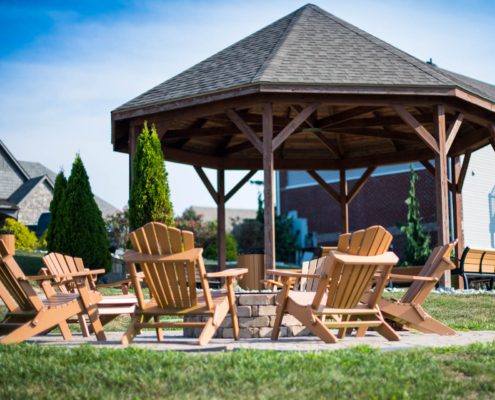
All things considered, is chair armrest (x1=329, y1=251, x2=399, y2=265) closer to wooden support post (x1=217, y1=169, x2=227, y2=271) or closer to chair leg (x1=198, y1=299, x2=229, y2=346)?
chair leg (x1=198, y1=299, x2=229, y2=346)

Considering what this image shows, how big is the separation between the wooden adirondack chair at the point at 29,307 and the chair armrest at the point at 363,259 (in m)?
2.28

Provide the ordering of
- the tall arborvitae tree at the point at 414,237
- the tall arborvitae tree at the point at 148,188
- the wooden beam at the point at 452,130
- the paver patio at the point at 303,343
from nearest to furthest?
the paver patio at the point at 303,343, the wooden beam at the point at 452,130, the tall arborvitae tree at the point at 148,188, the tall arborvitae tree at the point at 414,237

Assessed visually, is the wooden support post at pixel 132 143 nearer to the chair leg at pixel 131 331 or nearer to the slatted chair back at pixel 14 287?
the slatted chair back at pixel 14 287

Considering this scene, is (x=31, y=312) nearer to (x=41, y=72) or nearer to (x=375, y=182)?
(x=41, y=72)

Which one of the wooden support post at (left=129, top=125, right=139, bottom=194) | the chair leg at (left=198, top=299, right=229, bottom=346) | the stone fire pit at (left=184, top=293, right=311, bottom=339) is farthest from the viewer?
the wooden support post at (left=129, top=125, right=139, bottom=194)

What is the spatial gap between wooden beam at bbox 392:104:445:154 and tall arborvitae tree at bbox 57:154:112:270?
20.5 ft

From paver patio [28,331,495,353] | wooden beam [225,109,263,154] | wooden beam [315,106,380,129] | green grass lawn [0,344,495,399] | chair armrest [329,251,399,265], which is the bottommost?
paver patio [28,331,495,353]

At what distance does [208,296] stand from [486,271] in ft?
30.1

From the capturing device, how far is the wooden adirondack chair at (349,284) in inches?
253

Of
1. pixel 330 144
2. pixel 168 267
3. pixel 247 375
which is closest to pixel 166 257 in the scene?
pixel 168 267

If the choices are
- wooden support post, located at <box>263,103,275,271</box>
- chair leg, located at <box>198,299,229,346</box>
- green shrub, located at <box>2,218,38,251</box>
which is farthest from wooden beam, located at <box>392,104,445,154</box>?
green shrub, located at <box>2,218,38,251</box>

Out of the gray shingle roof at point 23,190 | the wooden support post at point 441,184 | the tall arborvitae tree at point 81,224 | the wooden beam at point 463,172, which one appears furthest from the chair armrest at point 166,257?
the gray shingle roof at point 23,190

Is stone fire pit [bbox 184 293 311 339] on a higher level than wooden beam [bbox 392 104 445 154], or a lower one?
lower

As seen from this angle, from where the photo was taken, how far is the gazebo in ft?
41.2
